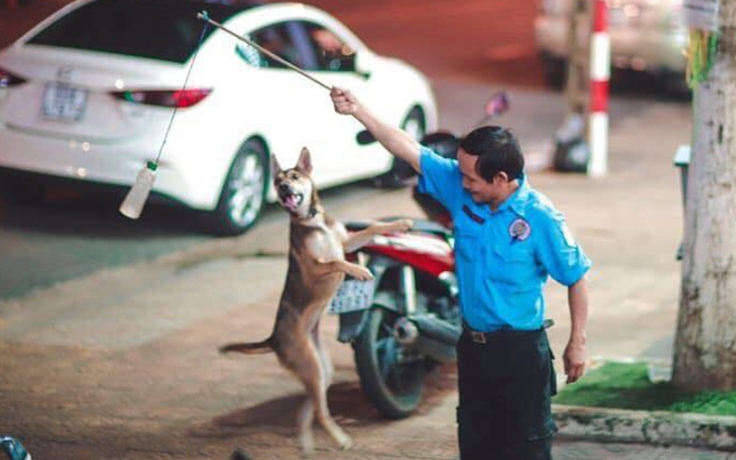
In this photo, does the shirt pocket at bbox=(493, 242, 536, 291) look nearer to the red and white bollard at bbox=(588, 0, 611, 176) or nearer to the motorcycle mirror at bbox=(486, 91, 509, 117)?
the motorcycle mirror at bbox=(486, 91, 509, 117)

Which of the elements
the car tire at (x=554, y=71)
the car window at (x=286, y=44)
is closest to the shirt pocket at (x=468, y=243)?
the car window at (x=286, y=44)

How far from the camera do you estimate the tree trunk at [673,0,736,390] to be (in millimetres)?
6785

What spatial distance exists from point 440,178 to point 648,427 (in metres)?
1.90

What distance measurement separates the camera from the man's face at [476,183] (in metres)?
5.03

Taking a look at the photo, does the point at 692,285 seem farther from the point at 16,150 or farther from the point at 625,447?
the point at 16,150

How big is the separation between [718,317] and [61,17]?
6079 mm

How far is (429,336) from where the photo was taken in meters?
7.12

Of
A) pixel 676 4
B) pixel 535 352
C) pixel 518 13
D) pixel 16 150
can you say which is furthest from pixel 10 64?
pixel 518 13

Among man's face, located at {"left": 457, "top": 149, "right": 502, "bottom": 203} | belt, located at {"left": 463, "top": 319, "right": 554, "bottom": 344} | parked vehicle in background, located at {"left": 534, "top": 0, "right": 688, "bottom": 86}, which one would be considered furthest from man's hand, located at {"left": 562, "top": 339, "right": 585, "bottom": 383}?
parked vehicle in background, located at {"left": 534, "top": 0, "right": 688, "bottom": 86}

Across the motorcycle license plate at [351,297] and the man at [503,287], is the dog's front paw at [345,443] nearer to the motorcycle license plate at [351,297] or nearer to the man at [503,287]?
the motorcycle license plate at [351,297]

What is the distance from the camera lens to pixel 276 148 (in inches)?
443

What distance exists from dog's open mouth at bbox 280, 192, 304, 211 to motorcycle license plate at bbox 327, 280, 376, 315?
0.66 metres

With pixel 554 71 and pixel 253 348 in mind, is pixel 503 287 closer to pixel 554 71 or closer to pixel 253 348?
pixel 253 348

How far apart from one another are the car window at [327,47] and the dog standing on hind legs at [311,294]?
511cm
